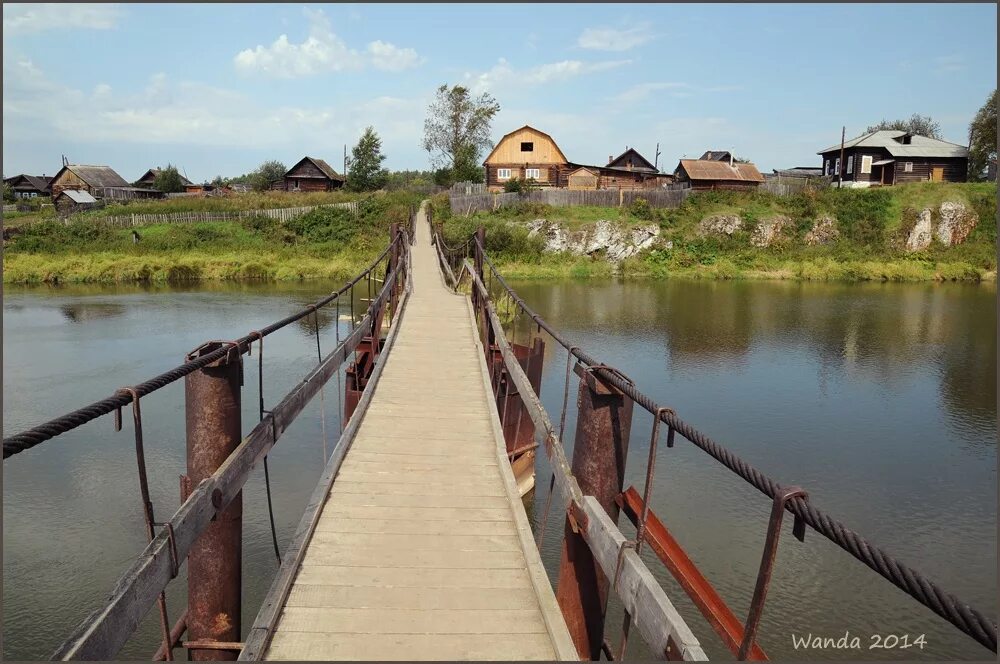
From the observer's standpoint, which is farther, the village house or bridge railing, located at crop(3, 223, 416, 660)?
the village house

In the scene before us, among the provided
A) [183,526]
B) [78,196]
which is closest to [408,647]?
[183,526]

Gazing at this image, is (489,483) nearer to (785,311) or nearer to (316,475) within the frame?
(316,475)

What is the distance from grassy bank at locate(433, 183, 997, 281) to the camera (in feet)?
118

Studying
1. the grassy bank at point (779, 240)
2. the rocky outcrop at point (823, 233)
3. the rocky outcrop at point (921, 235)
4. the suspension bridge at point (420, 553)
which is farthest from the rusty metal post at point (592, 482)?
the rocky outcrop at point (921, 235)

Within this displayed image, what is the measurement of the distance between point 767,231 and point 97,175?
187 feet

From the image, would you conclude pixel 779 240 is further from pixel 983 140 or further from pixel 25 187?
pixel 25 187

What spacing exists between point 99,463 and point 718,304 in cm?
2293

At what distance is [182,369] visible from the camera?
10.0 feet

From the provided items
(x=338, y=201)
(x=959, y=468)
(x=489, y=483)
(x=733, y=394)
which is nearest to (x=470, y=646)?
(x=489, y=483)

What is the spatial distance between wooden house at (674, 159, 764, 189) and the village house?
61658 millimetres

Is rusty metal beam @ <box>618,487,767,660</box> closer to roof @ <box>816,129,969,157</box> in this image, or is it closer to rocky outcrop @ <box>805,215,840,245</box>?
rocky outcrop @ <box>805,215,840,245</box>

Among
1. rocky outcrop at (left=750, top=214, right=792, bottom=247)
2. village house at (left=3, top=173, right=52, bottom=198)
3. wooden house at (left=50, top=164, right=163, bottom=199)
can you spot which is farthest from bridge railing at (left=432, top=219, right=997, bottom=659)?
village house at (left=3, top=173, right=52, bottom=198)

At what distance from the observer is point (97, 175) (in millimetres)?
57562

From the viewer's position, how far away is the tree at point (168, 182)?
58031mm
